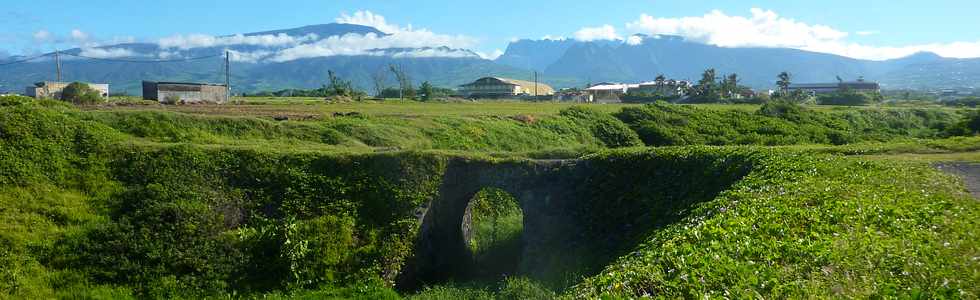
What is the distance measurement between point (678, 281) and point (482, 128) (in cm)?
3117

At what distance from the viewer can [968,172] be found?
15898mm

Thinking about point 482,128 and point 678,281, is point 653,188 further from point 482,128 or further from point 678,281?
point 482,128

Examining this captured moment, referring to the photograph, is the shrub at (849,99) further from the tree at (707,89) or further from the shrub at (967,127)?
the shrub at (967,127)

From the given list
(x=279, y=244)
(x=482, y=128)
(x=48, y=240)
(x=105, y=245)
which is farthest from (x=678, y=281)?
(x=482, y=128)

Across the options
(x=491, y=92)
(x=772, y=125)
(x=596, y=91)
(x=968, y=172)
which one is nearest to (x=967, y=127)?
(x=772, y=125)

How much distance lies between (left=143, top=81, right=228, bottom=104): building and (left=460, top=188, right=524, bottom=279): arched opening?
1307 inches

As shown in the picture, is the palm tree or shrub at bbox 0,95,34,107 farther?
the palm tree

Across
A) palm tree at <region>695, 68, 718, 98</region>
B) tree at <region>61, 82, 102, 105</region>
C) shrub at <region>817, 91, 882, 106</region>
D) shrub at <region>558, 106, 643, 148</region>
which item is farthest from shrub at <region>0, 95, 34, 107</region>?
shrub at <region>817, 91, 882, 106</region>

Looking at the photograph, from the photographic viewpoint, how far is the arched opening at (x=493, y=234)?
850 inches

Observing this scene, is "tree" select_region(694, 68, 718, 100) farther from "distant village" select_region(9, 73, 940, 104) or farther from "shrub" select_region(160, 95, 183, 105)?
"shrub" select_region(160, 95, 183, 105)

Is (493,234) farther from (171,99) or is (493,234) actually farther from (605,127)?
(171,99)

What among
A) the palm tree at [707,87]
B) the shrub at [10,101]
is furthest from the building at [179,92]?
the palm tree at [707,87]

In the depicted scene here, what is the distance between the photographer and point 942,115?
58.1 m

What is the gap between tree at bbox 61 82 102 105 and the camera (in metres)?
46.4
